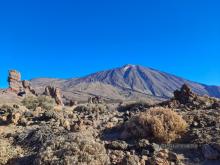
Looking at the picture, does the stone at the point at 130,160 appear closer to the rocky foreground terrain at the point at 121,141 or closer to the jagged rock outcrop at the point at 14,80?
the rocky foreground terrain at the point at 121,141

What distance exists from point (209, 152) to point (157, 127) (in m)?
1.96

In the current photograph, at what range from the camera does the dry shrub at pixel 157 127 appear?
10.2 metres

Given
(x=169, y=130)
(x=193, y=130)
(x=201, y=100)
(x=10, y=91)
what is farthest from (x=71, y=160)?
(x=10, y=91)

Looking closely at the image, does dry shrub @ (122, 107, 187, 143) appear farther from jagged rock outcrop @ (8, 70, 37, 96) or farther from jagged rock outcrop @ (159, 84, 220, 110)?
jagged rock outcrop @ (8, 70, 37, 96)

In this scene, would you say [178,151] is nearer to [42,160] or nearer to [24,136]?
[42,160]

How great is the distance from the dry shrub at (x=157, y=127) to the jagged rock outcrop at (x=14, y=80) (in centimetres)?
5290

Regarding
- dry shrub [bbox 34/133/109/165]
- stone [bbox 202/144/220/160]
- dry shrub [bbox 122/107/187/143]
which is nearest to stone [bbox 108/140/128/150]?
dry shrub [bbox 34/133/109/165]

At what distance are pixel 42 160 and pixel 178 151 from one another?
12.3ft

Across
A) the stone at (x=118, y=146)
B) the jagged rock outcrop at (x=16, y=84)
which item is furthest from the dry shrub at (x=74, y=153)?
the jagged rock outcrop at (x=16, y=84)

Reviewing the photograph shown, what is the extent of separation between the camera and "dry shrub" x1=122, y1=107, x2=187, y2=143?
1023cm

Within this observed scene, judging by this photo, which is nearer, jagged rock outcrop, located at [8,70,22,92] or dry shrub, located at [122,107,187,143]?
dry shrub, located at [122,107,187,143]

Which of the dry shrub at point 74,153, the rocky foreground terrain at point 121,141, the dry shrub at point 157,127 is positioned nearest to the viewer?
the dry shrub at point 74,153

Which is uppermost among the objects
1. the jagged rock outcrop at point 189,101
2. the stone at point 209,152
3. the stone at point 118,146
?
the jagged rock outcrop at point 189,101

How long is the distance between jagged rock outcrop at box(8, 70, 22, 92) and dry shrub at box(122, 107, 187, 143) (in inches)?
2083
